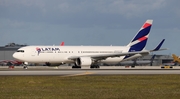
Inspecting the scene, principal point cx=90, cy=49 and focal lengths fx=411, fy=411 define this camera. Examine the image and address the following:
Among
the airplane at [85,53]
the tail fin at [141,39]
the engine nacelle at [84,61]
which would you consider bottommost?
the engine nacelle at [84,61]

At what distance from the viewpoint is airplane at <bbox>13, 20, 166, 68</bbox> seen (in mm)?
72062

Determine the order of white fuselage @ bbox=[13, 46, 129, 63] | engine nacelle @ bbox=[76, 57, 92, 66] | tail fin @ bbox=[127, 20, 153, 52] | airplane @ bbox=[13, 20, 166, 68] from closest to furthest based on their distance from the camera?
1. engine nacelle @ bbox=[76, 57, 92, 66]
2. white fuselage @ bbox=[13, 46, 129, 63]
3. airplane @ bbox=[13, 20, 166, 68]
4. tail fin @ bbox=[127, 20, 153, 52]

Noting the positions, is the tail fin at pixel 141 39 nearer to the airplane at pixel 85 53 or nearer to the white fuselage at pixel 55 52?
the airplane at pixel 85 53

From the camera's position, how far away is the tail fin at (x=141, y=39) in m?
80.0

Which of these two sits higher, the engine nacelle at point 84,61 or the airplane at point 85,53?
the airplane at point 85,53

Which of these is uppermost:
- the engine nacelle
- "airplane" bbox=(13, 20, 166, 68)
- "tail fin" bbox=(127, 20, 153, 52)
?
"tail fin" bbox=(127, 20, 153, 52)

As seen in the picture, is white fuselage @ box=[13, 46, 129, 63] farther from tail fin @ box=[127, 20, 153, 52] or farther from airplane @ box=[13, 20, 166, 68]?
tail fin @ box=[127, 20, 153, 52]

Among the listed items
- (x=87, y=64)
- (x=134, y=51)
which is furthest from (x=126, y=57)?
(x=87, y=64)

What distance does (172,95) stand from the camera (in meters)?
25.5

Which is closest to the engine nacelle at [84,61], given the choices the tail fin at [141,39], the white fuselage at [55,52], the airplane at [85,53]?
the airplane at [85,53]

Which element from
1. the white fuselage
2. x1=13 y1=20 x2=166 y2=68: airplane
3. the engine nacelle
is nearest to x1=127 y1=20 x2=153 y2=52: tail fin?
x1=13 y1=20 x2=166 y2=68: airplane

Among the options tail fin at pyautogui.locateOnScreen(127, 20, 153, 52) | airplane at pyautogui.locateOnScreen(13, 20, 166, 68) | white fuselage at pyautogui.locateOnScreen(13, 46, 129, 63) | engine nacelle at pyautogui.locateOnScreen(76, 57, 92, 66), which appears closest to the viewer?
engine nacelle at pyautogui.locateOnScreen(76, 57, 92, 66)

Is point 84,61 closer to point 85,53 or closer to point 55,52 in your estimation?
point 85,53

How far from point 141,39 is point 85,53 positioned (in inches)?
472
